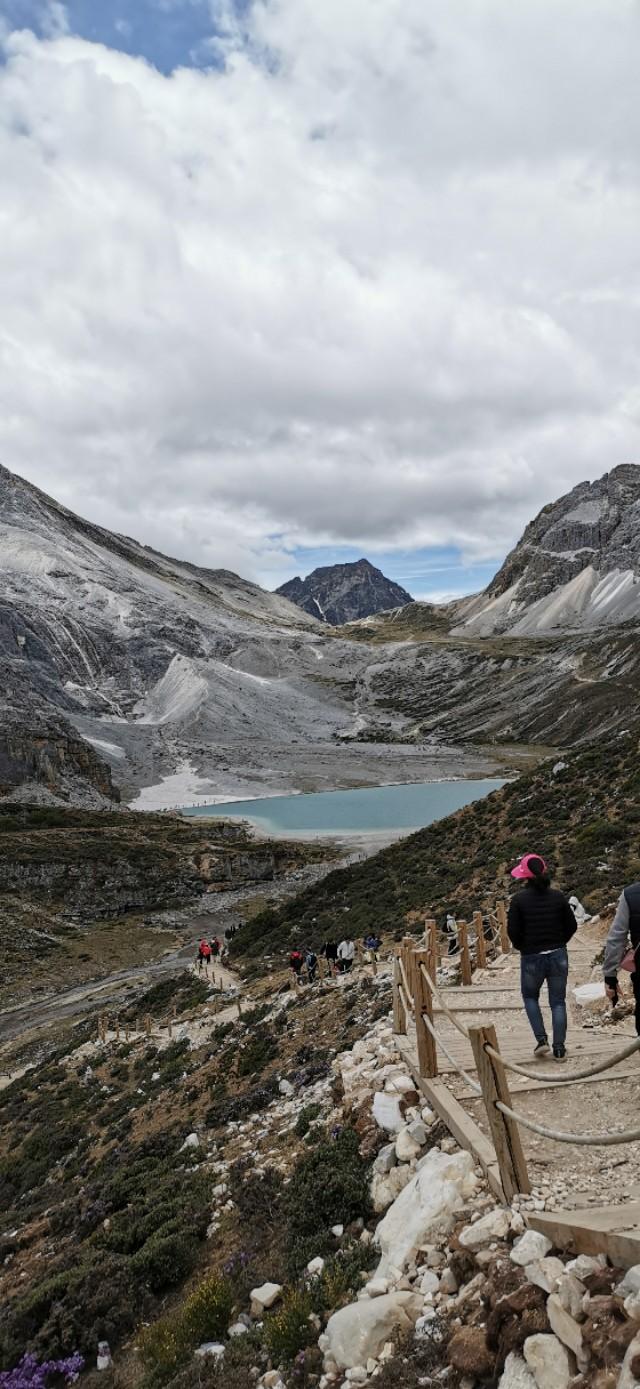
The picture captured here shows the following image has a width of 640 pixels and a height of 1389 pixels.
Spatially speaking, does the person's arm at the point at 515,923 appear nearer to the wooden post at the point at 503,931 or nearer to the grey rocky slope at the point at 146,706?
the wooden post at the point at 503,931

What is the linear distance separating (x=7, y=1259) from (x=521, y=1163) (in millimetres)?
8547

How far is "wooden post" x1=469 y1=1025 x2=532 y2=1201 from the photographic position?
5.12 meters

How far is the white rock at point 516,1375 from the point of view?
12.3ft

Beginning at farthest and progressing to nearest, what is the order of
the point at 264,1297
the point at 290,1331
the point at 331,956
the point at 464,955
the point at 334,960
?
the point at 331,956
the point at 334,960
the point at 464,955
the point at 264,1297
the point at 290,1331

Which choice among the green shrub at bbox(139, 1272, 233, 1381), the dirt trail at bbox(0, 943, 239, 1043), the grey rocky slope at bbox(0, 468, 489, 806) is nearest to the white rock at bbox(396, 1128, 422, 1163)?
the green shrub at bbox(139, 1272, 233, 1381)

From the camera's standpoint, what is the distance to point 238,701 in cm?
16425

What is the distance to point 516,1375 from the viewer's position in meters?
3.79

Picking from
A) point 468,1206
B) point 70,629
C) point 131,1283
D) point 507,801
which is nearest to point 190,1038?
point 131,1283

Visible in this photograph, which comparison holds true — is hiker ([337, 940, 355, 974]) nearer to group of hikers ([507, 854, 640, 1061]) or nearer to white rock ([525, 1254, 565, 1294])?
group of hikers ([507, 854, 640, 1061])

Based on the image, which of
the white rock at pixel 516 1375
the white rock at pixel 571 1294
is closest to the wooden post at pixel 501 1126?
the white rock at pixel 571 1294

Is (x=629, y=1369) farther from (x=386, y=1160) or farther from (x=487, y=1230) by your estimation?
(x=386, y=1160)

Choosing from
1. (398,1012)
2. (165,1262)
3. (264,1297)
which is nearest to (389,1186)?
(264,1297)

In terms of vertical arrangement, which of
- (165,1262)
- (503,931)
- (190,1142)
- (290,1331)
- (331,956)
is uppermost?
(290,1331)

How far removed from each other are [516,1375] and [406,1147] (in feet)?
9.78
